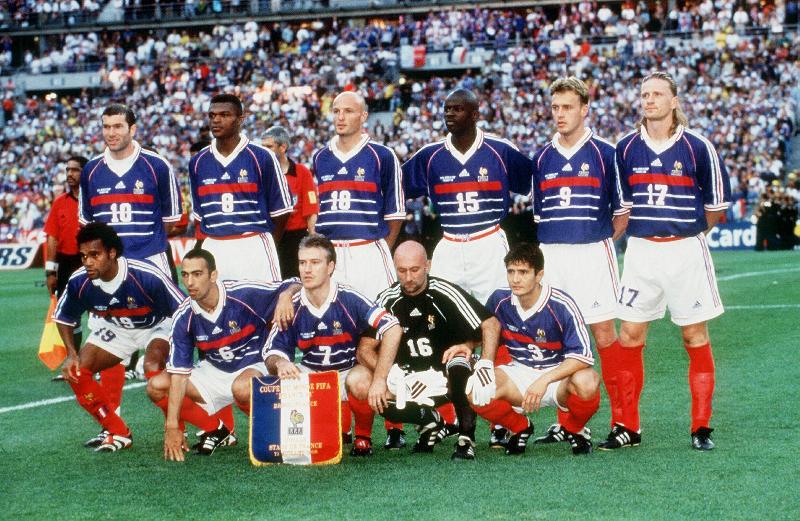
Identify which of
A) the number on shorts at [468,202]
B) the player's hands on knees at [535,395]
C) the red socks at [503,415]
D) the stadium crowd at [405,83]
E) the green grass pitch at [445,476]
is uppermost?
the stadium crowd at [405,83]

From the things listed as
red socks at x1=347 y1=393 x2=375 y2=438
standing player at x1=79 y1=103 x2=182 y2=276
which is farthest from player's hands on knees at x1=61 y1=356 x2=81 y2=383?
red socks at x1=347 y1=393 x2=375 y2=438

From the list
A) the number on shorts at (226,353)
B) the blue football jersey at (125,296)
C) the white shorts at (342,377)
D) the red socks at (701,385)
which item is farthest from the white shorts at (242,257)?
the red socks at (701,385)

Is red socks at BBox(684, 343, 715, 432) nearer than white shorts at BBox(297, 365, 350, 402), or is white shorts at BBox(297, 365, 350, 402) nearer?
red socks at BBox(684, 343, 715, 432)

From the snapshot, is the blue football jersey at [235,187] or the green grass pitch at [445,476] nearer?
the green grass pitch at [445,476]

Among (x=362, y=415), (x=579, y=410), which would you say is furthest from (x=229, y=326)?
(x=579, y=410)

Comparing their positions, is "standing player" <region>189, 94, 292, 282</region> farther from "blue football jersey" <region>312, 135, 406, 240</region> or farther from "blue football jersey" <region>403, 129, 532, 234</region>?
"blue football jersey" <region>403, 129, 532, 234</region>

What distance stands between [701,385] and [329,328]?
2154 millimetres

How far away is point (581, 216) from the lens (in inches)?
265

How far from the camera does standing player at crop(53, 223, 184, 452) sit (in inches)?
269

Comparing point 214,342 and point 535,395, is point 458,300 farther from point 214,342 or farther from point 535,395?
point 214,342

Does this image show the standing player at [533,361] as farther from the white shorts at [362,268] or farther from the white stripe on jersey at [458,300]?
the white shorts at [362,268]

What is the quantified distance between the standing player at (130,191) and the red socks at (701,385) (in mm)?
3424

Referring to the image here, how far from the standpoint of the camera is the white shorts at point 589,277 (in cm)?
674

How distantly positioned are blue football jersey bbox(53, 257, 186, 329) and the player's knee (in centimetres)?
248
